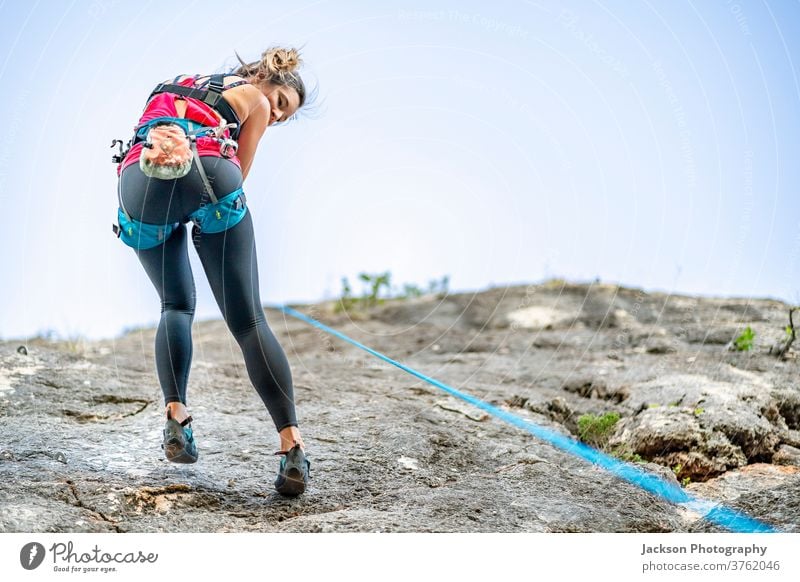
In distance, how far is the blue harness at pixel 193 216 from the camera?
6.86 ft

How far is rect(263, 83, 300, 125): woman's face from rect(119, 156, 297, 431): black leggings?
0.82 ft

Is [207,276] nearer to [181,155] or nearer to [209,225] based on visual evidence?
[209,225]

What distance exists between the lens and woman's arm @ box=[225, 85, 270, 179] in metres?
2.18

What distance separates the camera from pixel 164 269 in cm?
222

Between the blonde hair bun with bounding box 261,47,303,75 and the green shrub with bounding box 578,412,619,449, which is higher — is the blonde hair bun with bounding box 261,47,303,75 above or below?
above

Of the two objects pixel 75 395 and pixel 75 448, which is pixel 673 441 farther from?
pixel 75 395

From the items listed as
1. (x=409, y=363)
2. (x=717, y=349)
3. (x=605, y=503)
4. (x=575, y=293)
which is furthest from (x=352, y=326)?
(x=605, y=503)

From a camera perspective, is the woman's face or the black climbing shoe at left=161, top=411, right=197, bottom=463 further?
the woman's face
